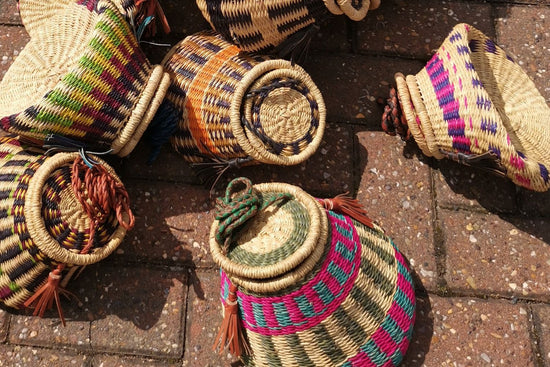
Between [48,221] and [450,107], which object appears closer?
[48,221]

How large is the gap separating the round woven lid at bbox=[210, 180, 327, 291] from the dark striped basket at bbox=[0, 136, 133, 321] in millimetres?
477

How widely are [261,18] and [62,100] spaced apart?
2.66ft

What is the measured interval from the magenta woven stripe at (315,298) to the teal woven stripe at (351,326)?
4 cm

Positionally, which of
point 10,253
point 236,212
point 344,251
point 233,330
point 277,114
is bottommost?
point 233,330

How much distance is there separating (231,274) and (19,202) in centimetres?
82

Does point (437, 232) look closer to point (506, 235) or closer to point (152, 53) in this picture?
point (506, 235)

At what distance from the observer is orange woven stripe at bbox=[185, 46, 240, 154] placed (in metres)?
2.15

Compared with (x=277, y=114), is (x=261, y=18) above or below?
above

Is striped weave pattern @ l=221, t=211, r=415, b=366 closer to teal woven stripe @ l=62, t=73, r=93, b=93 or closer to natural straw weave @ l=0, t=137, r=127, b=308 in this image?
natural straw weave @ l=0, t=137, r=127, b=308

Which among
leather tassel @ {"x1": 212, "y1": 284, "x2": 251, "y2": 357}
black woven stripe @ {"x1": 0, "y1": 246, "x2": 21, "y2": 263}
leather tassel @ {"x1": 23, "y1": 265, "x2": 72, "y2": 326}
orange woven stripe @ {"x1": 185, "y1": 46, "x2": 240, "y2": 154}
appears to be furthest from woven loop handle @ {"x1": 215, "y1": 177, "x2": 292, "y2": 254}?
black woven stripe @ {"x1": 0, "y1": 246, "x2": 21, "y2": 263}

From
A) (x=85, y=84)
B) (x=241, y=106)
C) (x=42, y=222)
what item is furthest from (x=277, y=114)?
(x=42, y=222)

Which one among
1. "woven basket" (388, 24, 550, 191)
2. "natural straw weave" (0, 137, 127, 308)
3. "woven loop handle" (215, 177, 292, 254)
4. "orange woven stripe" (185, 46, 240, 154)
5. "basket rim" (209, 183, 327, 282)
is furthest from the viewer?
"orange woven stripe" (185, 46, 240, 154)

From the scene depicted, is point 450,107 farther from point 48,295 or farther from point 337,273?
point 48,295

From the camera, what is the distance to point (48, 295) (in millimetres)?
1972
